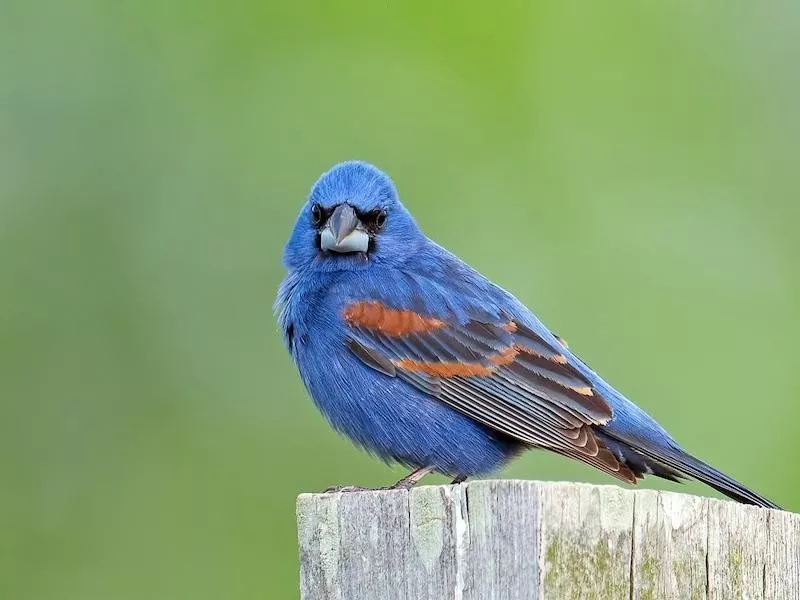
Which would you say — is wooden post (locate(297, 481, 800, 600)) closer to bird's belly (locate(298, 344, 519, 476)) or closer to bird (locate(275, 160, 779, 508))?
bird (locate(275, 160, 779, 508))

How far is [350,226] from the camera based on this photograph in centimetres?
665

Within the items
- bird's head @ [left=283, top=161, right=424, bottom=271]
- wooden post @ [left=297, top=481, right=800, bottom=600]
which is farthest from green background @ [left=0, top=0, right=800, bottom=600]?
wooden post @ [left=297, top=481, right=800, bottom=600]

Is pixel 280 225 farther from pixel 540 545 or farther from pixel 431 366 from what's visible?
pixel 540 545

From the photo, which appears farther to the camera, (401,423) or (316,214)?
(316,214)

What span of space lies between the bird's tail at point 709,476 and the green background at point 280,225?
11.1ft

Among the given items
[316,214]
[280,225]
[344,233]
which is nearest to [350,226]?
[344,233]

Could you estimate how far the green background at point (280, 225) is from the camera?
980cm

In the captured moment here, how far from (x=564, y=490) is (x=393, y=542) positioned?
56 cm

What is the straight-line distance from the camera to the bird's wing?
19.2 ft

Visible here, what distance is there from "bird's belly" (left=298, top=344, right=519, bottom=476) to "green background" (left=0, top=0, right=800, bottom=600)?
3.31 meters

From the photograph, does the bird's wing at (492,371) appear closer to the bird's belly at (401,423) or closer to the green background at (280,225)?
the bird's belly at (401,423)

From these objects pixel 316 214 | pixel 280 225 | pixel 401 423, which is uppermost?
pixel 280 225

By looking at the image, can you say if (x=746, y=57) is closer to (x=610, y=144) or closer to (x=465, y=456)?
(x=610, y=144)

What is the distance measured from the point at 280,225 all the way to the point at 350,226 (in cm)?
442
